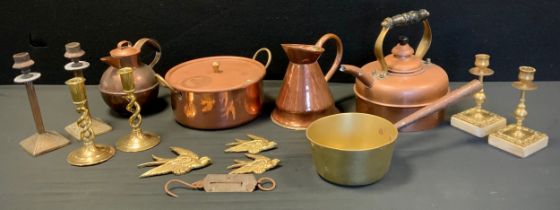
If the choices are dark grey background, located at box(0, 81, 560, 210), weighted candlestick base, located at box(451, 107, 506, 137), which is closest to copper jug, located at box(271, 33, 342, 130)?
dark grey background, located at box(0, 81, 560, 210)

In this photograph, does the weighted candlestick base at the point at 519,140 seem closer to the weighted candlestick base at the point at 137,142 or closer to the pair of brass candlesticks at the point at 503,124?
the pair of brass candlesticks at the point at 503,124

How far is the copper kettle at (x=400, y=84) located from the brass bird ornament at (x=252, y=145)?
0.20 meters

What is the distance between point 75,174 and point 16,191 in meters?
0.09

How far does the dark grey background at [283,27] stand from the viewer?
1.25 m

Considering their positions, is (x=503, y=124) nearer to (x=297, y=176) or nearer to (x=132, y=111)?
(x=297, y=176)

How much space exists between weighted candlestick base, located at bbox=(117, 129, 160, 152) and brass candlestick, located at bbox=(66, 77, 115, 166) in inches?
0.9

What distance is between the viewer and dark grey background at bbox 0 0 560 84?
1253 millimetres

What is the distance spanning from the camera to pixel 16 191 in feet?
2.88

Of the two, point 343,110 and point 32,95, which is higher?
point 32,95

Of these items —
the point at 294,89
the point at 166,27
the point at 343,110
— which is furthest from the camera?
the point at 166,27

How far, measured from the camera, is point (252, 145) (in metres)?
1.00

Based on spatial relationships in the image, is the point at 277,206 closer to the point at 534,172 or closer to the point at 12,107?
the point at 534,172

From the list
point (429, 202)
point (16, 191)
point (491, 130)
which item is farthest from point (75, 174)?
point (491, 130)

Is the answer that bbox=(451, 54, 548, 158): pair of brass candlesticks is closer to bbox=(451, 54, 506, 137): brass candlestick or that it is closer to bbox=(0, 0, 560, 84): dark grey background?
bbox=(451, 54, 506, 137): brass candlestick
